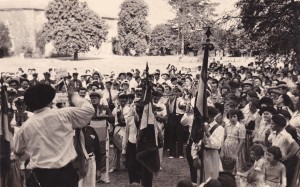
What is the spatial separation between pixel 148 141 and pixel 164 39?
70.3 metres

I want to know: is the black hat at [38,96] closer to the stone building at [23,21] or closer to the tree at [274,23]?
the tree at [274,23]

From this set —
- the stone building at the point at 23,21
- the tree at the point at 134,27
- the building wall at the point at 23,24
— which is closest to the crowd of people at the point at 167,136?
the stone building at the point at 23,21

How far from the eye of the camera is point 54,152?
15.8ft

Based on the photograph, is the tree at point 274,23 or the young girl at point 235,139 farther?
the tree at point 274,23

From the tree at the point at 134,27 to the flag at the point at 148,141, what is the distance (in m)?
63.9

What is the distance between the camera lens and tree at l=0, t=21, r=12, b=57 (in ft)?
210

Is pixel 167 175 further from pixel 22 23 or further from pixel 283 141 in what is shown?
pixel 22 23

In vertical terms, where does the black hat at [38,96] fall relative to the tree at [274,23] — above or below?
below

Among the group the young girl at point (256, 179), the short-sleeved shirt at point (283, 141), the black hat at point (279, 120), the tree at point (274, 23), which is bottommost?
the young girl at point (256, 179)

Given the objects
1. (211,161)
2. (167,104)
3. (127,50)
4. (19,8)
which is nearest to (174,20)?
(127,50)

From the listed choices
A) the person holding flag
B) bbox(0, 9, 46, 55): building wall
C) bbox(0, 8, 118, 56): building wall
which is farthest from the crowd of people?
bbox(0, 9, 46, 55): building wall

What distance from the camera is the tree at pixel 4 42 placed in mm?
64125

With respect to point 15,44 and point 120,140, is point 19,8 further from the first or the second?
point 120,140

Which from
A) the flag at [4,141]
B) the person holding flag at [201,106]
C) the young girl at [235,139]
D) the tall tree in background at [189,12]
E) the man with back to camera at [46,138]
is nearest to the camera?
the man with back to camera at [46,138]
